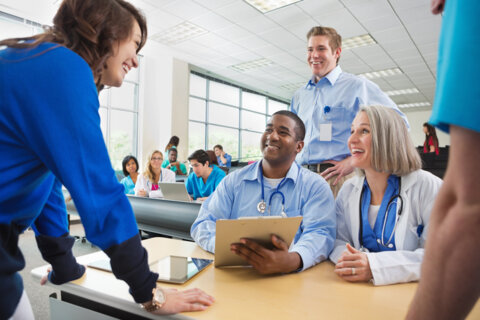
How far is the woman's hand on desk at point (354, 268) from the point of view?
1.04 m

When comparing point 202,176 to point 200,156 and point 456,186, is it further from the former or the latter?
point 456,186

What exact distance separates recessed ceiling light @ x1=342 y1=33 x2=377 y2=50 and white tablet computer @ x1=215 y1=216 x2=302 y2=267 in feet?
19.3

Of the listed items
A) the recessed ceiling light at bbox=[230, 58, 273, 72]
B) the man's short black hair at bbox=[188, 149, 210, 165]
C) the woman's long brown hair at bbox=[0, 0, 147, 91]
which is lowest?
the man's short black hair at bbox=[188, 149, 210, 165]

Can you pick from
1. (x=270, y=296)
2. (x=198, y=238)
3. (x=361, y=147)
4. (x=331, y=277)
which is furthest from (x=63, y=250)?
(x=361, y=147)

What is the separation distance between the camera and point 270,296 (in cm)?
92

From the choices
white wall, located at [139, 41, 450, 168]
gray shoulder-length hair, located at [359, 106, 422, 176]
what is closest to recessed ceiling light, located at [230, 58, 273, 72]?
white wall, located at [139, 41, 450, 168]

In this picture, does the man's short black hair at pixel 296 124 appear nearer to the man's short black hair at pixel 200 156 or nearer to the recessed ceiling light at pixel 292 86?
the man's short black hair at pixel 200 156

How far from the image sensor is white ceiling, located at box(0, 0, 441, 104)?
4844mm

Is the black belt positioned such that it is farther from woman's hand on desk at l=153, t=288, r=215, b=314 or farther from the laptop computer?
the laptop computer

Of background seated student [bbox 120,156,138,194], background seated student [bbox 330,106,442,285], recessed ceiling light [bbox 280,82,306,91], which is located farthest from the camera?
recessed ceiling light [bbox 280,82,306,91]

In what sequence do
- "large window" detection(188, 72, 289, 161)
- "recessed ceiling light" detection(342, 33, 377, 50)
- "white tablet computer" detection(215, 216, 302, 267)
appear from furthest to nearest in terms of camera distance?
"large window" detection(188, 72, 289, 161) → "recessed ceiling light" detection(342, 33, 377, 50) → "white tablet computer" detection(215, 216, 302, 267)

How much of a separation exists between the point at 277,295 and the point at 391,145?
2.78 ft

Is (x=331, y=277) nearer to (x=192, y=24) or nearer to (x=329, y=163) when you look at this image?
(x=329, y=163)

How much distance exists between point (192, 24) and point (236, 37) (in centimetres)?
94
